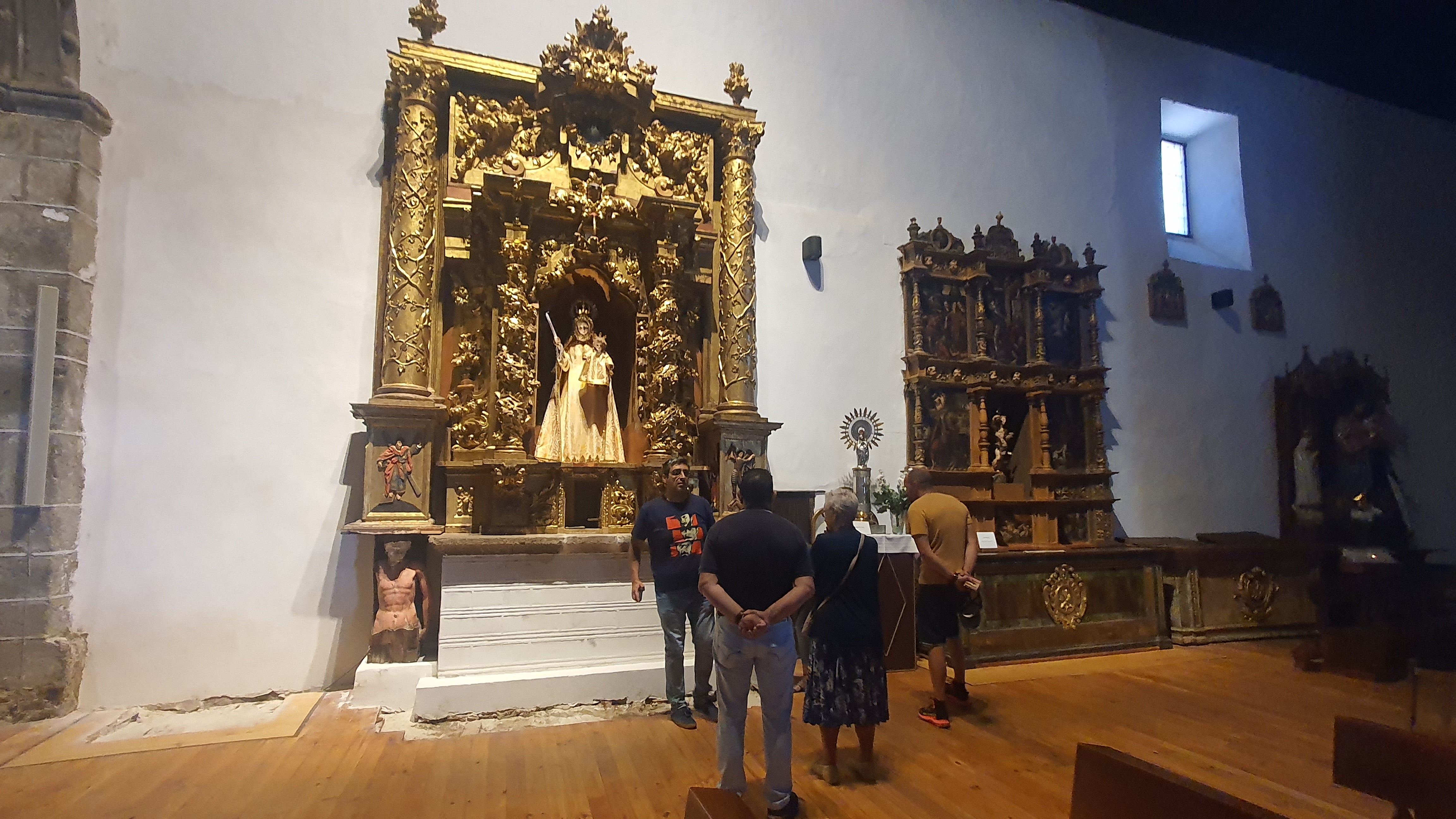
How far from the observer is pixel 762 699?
3189 mm

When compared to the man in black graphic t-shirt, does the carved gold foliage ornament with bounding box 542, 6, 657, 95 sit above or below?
above

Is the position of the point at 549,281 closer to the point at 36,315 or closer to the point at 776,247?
the point at 776,247

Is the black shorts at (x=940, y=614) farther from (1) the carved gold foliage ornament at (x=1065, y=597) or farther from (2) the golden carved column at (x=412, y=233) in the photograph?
(2) the golden carved column at (x=412, y=233)

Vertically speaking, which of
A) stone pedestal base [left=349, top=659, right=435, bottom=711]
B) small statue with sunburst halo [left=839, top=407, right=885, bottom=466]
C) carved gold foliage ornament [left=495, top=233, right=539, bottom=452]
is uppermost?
carved gold foliage ornament [left=495, top=233, right=539, bottom=452]

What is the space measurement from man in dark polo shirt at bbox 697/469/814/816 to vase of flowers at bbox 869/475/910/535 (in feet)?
12.0

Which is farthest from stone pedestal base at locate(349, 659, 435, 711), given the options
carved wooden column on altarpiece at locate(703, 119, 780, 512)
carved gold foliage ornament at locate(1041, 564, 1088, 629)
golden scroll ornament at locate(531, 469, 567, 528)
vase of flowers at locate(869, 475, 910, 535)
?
carved gold foliage ornament at locate(1041, 564, 1088, 629)

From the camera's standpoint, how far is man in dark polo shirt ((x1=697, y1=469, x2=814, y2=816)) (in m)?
3.13

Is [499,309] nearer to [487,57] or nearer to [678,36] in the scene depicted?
[487,57]

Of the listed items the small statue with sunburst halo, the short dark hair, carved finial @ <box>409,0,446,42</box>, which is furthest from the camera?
the small statue with sunburst halo

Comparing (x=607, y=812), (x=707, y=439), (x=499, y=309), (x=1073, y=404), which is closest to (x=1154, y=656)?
(x=1073, y=404)

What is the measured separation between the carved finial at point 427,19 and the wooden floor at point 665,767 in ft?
16.7

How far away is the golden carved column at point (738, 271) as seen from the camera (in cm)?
632

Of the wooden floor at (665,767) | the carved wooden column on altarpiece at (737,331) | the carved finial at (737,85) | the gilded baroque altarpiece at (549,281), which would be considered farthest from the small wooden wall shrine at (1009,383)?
the wooden floor at (665,767)

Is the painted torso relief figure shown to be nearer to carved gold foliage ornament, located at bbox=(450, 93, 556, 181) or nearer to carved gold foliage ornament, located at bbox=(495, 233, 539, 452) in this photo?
carved gold foliage ornament, located at bbox=(495, 233, 539, 452)
